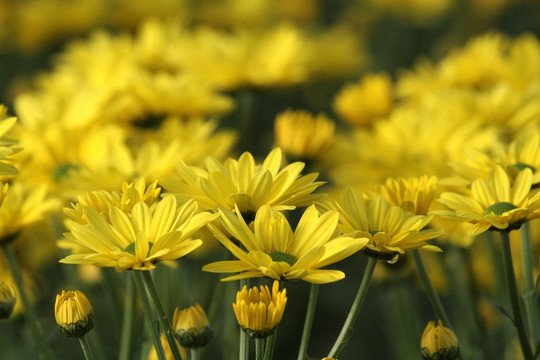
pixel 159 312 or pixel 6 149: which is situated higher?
pixel 6 149

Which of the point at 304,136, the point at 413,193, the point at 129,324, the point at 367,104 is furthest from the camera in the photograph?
the point at 367,104

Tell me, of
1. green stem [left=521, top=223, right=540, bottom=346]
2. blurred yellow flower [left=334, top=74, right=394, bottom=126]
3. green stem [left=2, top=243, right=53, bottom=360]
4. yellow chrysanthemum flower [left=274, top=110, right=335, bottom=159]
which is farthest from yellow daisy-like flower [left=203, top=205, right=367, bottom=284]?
blurred yellow flower [left=334, top=74, right=394, bottom=126]

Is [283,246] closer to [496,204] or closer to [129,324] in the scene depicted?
[496,204]

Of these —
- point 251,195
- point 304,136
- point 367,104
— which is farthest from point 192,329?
point 367,104

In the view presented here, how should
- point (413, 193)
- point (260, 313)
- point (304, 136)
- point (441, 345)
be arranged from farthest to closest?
point (304, 136), point (413, 193), point (441, 345), point (260, 313)

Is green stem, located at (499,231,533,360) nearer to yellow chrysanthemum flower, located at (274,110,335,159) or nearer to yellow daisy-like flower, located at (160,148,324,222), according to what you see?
yellow daisy-like flower, located at (160,148,324,222)

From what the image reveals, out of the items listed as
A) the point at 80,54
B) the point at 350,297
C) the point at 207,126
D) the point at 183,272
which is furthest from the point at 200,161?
the point at 350,297

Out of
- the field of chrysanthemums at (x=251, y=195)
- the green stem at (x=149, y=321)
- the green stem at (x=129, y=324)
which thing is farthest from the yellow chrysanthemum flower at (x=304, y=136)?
the green stem at (x=149, y=321)

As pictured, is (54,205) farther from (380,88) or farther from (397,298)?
(380,88)
